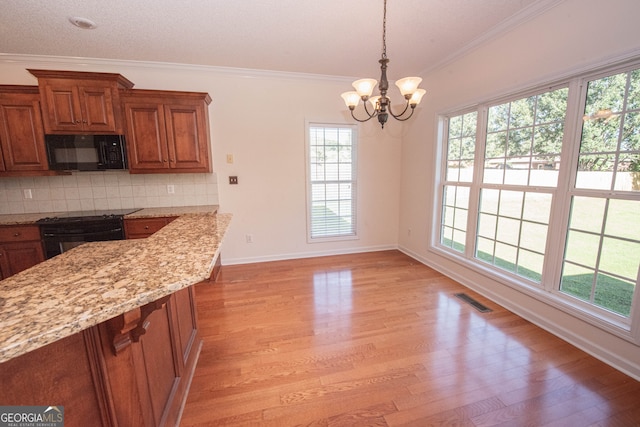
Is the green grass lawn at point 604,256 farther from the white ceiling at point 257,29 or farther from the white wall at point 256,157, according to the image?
the white wall at point 256,157

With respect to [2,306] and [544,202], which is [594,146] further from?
[2,306]

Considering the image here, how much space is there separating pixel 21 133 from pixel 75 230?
1.20 meters

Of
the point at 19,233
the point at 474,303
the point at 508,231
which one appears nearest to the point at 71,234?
the point at 19,233

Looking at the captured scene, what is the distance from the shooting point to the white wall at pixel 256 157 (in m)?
3.20

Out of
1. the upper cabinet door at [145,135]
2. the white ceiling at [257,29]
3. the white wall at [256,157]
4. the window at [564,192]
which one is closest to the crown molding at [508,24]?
the white ceiling at [257,29]

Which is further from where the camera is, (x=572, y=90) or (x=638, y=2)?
(x=572, y=90)

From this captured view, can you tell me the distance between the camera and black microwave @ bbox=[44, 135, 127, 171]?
2.91 m

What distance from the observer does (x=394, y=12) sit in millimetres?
2223

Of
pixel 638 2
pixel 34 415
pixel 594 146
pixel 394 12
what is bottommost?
pixel 34 415

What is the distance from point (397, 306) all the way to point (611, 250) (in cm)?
165

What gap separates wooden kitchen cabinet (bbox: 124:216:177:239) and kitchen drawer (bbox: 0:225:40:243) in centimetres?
81

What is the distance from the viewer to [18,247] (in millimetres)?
2709

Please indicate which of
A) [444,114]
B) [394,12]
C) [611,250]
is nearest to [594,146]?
[611,250]

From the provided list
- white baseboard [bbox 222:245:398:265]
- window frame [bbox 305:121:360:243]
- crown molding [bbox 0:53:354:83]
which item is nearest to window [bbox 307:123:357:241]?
window frame [bbox 305:121:360:243]
